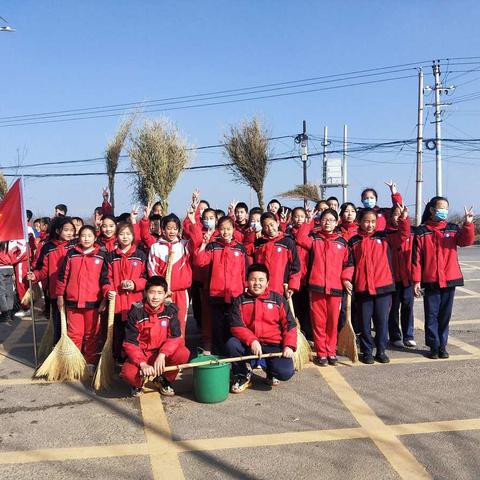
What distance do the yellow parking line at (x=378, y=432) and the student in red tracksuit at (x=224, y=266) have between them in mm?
1288

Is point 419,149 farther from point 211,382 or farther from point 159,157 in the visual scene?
point 211,382

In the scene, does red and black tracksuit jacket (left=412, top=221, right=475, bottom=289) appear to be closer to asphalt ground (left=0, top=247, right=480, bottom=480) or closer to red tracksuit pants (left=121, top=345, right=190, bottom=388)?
asphalt ground (left=0, top=247, right=480, bottom=480)

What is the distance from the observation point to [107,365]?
4.96 m

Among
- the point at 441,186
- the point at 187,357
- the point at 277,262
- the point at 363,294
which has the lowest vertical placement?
the point at 187,357

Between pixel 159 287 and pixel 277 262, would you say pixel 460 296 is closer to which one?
pixel 277 262

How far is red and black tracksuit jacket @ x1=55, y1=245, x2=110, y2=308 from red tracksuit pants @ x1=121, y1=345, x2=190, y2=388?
0.97 metres

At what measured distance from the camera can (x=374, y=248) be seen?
5.64 meters

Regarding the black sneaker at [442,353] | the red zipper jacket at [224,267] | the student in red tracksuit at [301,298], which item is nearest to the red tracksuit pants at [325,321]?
the student in red tracksuit at [301,298]

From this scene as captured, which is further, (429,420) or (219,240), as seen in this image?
(219,240)

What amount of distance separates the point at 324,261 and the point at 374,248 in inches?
24.0

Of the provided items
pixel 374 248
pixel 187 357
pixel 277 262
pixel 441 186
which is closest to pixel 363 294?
pixel 374 248

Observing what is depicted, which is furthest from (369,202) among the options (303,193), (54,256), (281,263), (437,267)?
(303,193)

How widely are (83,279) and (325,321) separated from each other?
2723mm

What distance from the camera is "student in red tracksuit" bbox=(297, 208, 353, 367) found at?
219 inches
